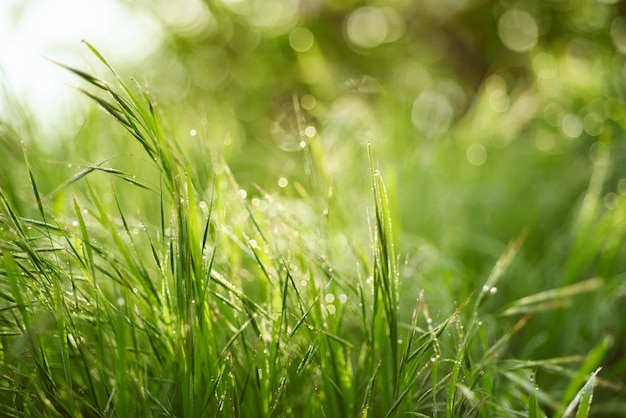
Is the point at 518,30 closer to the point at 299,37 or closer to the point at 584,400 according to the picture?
the point at 299,37

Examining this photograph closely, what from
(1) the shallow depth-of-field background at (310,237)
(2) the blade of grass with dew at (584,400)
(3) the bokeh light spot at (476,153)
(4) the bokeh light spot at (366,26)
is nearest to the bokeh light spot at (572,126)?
(1) the shallow depth-of-field background at (310,237)

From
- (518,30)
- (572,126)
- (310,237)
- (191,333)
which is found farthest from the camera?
(518,30)

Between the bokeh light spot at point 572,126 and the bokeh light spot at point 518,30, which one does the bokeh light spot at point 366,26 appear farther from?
the bokeh light spot at point 572,126

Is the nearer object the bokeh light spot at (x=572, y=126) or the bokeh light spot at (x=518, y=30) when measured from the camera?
the bokeh light spot at (x=572, y=126)

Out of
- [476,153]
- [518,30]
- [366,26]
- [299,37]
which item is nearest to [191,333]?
[476,153]

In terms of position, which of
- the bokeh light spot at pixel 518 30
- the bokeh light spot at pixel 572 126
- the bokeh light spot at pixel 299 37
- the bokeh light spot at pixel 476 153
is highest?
the bokeh light spot at pixel 299 37

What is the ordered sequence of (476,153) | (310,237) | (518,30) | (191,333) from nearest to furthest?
(191,333) < (310,237) < (476,153) < (518,30)

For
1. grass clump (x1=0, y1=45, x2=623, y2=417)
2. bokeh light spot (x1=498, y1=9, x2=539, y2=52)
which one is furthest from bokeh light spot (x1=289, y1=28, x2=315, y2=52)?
grass clump (x1=0, y1=45, x2=623, y2=417)

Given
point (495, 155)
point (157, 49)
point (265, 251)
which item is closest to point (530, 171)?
point (495, 155)

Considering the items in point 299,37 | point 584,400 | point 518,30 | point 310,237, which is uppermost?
point 299,37
